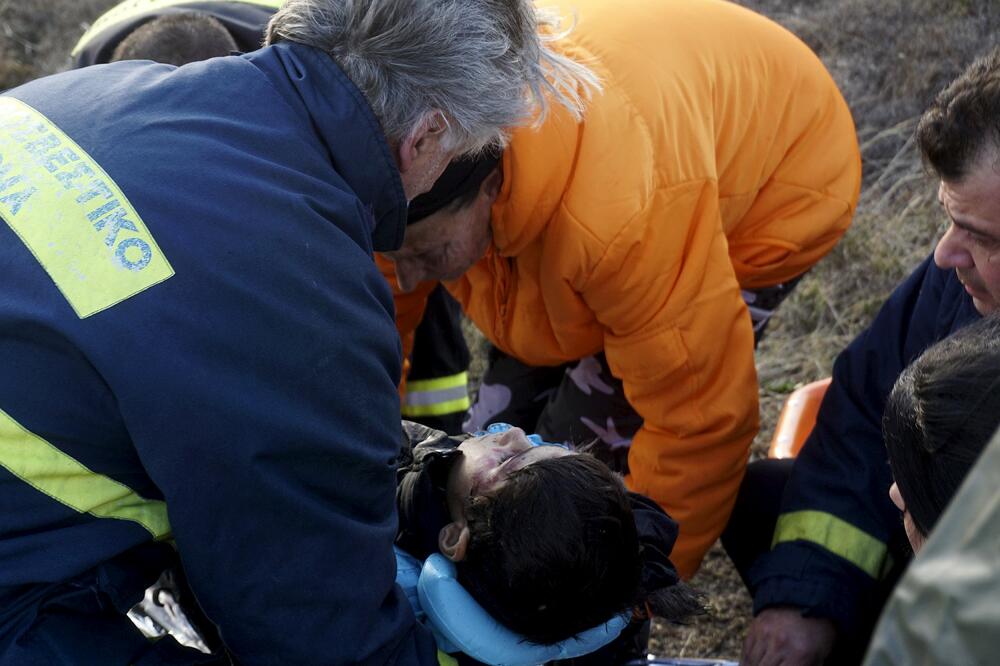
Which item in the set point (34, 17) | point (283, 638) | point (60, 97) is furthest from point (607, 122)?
point (34, 17)

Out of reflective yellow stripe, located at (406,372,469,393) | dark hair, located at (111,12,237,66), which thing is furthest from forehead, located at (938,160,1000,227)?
reflective yellow stripe, located at (406,372,469,393)

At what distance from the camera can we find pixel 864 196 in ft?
16.4

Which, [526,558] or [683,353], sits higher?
[683,353]

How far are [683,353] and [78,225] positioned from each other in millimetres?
1453

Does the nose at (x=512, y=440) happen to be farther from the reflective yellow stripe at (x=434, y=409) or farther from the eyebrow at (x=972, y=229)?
the reflective yellow stripe at (x=434, y=409)

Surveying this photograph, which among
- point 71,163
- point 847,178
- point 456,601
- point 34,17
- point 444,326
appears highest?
point 71,163

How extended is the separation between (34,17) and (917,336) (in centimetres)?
768

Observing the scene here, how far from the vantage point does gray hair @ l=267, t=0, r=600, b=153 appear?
1.78 metres

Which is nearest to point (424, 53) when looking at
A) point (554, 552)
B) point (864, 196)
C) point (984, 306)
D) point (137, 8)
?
point (554, 552)

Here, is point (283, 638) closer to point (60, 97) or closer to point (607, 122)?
point (60, 97)

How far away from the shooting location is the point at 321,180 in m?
1.66

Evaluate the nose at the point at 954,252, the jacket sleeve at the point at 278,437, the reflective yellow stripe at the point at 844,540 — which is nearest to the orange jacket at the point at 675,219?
the reflective yellow stripe at the point at 844,540

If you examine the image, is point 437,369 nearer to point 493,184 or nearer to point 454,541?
point 493,184

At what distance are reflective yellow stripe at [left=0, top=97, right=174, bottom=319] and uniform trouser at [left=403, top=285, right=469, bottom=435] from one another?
7.27 feet
